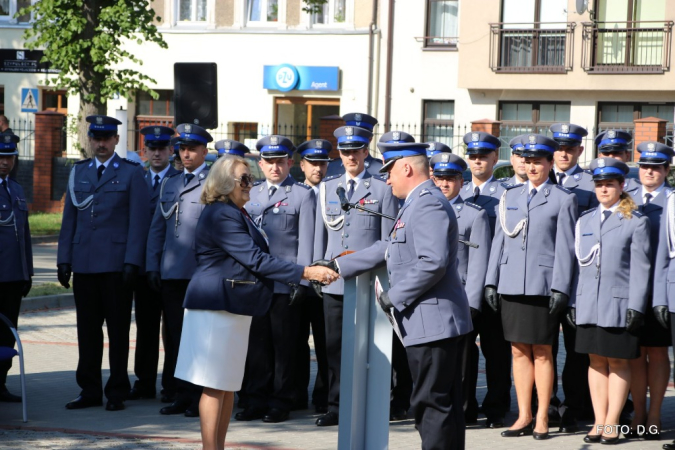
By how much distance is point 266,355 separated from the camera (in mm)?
8906

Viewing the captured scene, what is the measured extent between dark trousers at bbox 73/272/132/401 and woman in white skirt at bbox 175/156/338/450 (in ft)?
7.26

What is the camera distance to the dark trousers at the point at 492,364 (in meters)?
8.55

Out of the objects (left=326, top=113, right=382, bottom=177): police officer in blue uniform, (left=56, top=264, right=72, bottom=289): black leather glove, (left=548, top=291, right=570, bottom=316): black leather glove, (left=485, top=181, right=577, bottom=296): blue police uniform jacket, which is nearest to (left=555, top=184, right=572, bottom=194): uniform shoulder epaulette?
(left=485, top=181, right=577, bottom=296): blue police uniform jacket

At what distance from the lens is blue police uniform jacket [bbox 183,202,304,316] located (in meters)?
6.78

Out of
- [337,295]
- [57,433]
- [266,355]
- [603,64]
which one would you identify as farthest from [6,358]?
[603,64]

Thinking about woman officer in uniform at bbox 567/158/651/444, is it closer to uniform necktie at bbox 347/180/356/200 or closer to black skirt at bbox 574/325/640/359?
black skirt at bbox 574/325/640/359

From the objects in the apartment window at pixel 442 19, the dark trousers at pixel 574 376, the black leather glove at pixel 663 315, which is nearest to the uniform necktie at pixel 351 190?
the dark trousers at pixel 574 376

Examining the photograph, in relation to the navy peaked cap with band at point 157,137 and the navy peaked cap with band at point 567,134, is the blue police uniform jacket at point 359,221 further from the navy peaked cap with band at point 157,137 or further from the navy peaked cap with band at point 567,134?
the navy peaked cap with band at point 157,137

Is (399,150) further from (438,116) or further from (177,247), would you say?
(438,116)

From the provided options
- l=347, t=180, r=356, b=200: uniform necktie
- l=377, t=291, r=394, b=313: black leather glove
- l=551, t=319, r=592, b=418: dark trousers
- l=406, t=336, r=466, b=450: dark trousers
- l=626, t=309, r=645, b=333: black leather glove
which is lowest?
l=551, t=319, r=592, b=418: dark trousers

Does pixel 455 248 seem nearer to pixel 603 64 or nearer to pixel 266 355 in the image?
pixel 266 355

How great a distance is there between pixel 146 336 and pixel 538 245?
3.60m

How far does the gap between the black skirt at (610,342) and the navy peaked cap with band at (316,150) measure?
2719 mm

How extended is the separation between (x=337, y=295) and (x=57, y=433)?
2.39 m
